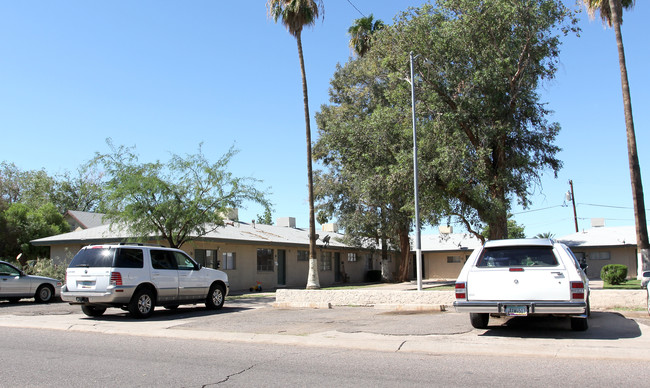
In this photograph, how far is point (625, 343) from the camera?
8742mm

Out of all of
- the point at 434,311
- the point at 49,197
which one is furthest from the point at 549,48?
the point at 49,197


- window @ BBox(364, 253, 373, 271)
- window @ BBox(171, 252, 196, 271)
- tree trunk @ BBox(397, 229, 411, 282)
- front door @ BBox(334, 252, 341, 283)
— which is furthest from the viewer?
window @ BBox(364, 253, 373, 271)

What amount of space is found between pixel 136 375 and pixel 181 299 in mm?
8388

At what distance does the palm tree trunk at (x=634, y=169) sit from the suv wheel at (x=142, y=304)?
16.5 metres

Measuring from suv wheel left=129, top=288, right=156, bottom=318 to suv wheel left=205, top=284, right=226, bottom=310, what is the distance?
2.05 meters

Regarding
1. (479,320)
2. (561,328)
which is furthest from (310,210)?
(561,328)

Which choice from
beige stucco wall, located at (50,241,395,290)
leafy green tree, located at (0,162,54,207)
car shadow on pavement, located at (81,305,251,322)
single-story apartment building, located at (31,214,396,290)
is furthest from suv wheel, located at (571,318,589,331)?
leafy green tree, located at (0,162,54,207)

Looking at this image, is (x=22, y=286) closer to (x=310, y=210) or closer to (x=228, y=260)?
(x=228, y=260)

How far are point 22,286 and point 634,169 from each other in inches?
893

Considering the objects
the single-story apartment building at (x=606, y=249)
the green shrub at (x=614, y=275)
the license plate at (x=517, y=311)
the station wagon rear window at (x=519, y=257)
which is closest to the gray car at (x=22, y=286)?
the station wagon rear window at (x=519, y=257)

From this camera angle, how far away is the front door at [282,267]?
31656 mm

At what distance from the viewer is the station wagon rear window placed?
9.56 meters

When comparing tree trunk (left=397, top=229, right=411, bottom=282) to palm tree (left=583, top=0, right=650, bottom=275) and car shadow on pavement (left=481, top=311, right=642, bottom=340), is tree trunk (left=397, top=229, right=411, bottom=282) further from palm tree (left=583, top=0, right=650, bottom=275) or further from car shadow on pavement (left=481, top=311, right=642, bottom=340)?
car shadow on pavement (left=481, top=311, right=642, bottom=340)

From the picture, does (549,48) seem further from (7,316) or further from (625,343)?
(7,316)
